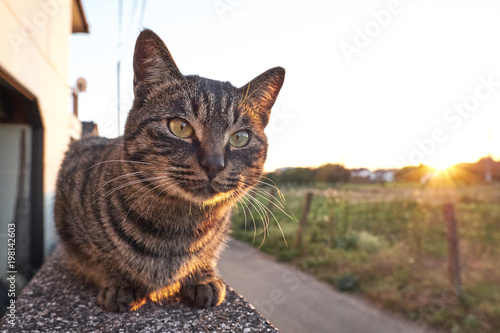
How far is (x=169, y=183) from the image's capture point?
1027 millimetres

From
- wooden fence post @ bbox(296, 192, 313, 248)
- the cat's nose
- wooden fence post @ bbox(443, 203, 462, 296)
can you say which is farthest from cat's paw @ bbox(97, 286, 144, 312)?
wooden fence post @ bbox(296, 192, 313, 248)

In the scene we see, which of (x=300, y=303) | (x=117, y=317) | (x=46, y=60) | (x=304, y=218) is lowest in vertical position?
(x=300, y=303)

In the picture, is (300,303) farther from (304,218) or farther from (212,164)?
(212,164)

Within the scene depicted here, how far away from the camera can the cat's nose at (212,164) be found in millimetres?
1014

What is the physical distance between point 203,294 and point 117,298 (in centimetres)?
32

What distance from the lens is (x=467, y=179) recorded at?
9523 millimetres

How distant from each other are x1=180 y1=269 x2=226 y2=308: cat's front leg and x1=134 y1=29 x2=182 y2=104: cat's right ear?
2.44 ft

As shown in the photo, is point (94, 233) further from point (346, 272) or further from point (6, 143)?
point (346, 272)

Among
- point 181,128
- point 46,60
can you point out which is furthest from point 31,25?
point 181,128

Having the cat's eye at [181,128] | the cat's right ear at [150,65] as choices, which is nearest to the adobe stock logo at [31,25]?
the cat's right ear at [150,65]

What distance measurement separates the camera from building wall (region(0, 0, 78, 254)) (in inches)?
56.8

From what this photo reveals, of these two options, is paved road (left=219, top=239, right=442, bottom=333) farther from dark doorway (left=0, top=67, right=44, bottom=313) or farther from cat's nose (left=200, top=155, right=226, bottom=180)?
cat's nose (left=200, top=155, right=226, bottom=180)

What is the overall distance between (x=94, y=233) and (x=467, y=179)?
10.9 m

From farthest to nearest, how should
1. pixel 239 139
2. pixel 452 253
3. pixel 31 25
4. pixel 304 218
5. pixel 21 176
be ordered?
pixel 304 218, pixel 452 253, pixel 21 176, pixel 31 25, pixel 239 139
